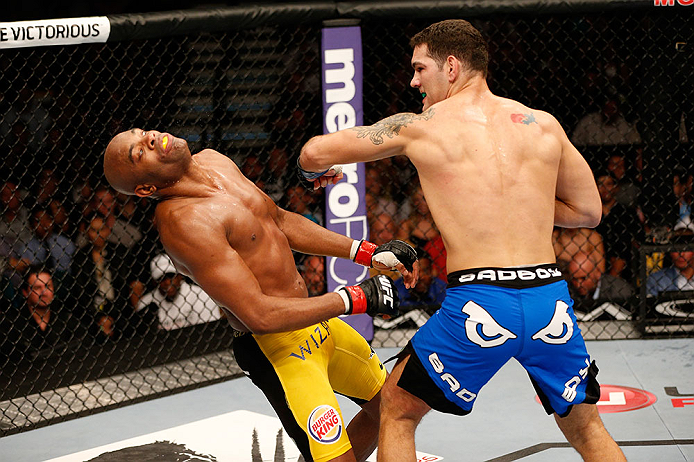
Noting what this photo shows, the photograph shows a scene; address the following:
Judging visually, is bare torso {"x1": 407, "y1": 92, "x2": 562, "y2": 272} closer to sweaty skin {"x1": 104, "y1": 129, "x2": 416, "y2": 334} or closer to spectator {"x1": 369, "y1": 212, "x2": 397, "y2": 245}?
sweaty skin {"x1": 104, "y1": 129, "x2": 416, "y2": 334}

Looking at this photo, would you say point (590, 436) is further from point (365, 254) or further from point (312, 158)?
point (312, 158)

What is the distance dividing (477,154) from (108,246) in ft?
9.45

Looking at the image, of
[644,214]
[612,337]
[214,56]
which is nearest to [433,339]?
[612,337]

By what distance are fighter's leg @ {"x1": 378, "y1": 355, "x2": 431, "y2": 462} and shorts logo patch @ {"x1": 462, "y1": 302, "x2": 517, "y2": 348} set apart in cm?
20

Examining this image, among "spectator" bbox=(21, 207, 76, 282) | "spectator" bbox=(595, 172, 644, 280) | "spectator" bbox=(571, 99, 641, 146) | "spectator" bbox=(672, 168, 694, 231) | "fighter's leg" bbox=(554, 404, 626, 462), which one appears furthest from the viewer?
"spectator" bbox=(571, 99, 641, 146)

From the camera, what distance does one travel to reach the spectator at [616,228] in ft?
16.3

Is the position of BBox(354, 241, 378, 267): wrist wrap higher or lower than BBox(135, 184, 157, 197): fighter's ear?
lower

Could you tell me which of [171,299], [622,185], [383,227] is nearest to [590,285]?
[622,185]

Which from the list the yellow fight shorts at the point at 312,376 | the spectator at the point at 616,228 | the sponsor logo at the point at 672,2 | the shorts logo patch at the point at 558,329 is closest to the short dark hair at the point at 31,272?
the yellow fight shorts at the point at 312,376

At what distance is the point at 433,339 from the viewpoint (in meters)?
2.24

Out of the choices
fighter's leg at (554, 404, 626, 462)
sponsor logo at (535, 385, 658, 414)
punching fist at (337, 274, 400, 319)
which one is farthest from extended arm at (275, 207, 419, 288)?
sponsor logo at (535, 385, 658, 414)

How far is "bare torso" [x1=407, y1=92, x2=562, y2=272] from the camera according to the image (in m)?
2.24

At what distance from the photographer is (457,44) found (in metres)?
2.31

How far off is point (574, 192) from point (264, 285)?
0.91 metres
